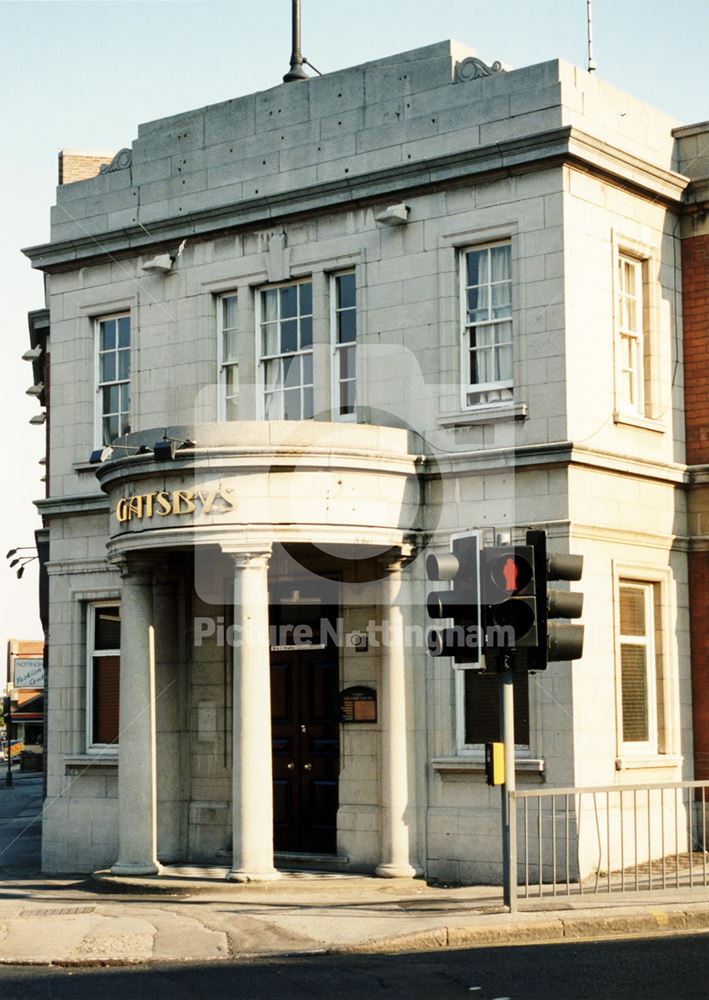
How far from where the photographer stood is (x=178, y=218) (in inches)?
837

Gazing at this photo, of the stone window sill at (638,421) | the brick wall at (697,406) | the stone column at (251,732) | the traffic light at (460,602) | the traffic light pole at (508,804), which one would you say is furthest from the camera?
the brick wall at (697,406)

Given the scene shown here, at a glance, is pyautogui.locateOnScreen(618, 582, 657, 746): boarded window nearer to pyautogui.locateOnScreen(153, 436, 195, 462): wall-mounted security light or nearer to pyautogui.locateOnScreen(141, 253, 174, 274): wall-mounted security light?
pyautogui.locateOnScreen(153, 436, 195, 462): wall-mounted security light

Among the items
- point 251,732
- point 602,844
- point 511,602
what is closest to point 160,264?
point 251,732

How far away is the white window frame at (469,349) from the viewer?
61.2ft

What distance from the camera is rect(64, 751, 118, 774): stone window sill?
839 inches

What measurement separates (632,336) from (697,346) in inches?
43.4

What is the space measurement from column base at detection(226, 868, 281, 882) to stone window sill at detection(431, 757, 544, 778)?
7.86 ft

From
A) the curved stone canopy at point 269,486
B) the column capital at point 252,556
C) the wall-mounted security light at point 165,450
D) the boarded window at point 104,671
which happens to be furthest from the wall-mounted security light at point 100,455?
the column capital at point 252,556

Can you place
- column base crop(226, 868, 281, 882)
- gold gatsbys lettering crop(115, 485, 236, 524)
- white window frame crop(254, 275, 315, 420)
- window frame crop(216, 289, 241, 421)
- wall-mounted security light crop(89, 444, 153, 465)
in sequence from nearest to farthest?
column base crop(226, 868, 281, 882), gold gatsbys lettering crop(115, 485, 236, 524), wall-mounted security light crop(89, 444, 153, 465), white window frame crop(254, 275, 315, 420), window frame crop(216, 289, 241, 421)

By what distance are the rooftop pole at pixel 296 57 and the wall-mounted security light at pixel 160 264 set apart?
3079 mm

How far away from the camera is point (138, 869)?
61.6 ft

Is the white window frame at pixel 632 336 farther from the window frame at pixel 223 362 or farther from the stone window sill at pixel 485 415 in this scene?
the window frame at pixel 223 362

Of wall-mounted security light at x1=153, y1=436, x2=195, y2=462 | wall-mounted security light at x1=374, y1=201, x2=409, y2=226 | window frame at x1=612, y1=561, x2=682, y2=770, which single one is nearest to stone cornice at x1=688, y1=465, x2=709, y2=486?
window frame at x1=612, y1=561, x2=682, y2=770

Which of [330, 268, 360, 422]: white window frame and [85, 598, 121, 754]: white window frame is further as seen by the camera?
[85, 598, 121, 754]: white window frame
